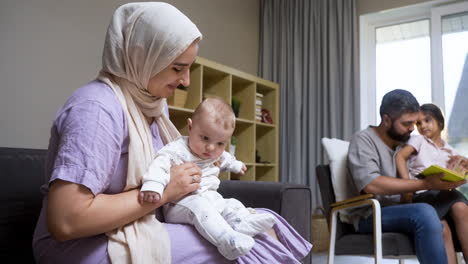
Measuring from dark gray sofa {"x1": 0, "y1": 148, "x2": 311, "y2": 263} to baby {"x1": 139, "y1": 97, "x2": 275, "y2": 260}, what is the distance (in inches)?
15.5

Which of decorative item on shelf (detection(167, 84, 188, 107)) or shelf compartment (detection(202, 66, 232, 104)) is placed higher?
shelf compartment (detection(202, 66, 232, 104))

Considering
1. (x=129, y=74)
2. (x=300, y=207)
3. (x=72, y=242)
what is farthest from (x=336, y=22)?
(x=72, y=242)

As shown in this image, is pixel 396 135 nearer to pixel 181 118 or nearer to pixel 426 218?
pixel 426 218

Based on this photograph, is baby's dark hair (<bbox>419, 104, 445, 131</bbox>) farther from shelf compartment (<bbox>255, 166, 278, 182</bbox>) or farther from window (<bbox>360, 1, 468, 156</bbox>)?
shelf compartment (<bbox>255, 166, 278, 182</bbox>)

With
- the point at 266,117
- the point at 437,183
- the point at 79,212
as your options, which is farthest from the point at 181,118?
the point at 79,212

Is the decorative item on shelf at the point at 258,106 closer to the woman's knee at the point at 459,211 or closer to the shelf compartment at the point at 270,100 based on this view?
the shelf compartment at the point at 270,100

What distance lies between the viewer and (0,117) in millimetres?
2268

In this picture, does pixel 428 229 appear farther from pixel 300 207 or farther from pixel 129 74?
pixel 129 74

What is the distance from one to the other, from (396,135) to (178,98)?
154cm

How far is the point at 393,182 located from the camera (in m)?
2.14

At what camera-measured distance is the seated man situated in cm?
194

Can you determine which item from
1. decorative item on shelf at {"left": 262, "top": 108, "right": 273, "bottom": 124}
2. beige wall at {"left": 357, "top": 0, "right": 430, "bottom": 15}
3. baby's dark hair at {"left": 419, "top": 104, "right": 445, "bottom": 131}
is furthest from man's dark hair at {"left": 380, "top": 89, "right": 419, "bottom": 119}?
beige wall at {"left": 357, "top": 0, "right": 430, "bottom": 15}

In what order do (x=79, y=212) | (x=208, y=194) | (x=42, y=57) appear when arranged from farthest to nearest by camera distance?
1. (x=42, y=57)
2. (x=208, y=194)
3. (x=79, y=212)

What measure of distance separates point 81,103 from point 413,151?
1.97 meters
